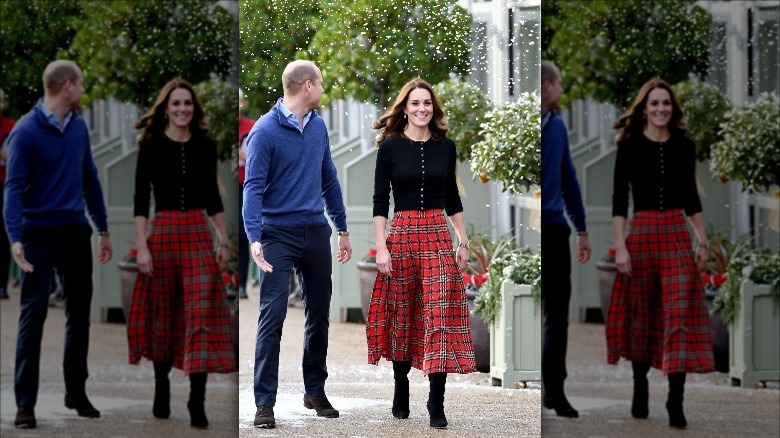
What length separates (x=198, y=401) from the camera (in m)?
5.58

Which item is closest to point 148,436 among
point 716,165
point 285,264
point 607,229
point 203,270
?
point 203,270

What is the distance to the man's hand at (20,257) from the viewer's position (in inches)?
214

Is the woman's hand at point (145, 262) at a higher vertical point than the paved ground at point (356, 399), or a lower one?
higher

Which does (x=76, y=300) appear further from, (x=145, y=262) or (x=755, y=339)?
(x=755, y=339)

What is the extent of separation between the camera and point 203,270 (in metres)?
5.34

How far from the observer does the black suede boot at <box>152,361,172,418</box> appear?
558cm

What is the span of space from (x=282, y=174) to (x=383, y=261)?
1.84 ft

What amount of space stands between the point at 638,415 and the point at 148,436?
2.38 metres

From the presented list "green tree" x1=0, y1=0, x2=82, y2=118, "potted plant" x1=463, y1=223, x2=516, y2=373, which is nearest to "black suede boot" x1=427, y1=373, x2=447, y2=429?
"potted plant" x1=463, y1=223, x2=516, y2=373

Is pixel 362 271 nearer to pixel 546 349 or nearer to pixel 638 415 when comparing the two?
pixel 546 349

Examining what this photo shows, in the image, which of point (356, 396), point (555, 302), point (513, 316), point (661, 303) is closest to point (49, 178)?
point (356, 396)

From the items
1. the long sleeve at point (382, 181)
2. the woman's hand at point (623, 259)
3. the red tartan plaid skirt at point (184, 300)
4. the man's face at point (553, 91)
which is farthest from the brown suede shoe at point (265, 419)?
the man's face at point (553, 91)

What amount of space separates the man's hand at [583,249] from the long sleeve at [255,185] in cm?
158

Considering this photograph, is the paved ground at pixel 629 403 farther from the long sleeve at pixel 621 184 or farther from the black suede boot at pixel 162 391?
the black suede boot at pixel 162 391
